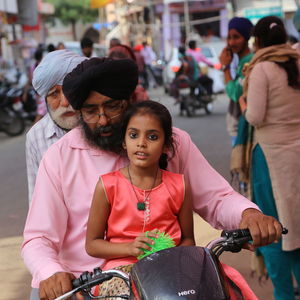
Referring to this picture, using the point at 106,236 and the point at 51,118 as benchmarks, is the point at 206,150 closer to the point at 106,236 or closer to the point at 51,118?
the point at 51,118

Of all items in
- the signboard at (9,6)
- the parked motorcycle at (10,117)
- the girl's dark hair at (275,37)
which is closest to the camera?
the girl's dark hair at (275,37)

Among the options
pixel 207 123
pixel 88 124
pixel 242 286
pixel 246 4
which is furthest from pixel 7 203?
pixel 246 4

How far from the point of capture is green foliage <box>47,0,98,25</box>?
64.1 meters

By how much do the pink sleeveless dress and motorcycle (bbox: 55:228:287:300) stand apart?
47cm

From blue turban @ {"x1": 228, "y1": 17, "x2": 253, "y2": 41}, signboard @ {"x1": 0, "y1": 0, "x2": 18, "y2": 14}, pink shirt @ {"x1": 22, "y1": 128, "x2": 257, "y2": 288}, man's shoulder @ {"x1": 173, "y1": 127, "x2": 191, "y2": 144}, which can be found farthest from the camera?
signboard @ {"x1": 0, "y1": 0, "x2": 18, "y2": 14}

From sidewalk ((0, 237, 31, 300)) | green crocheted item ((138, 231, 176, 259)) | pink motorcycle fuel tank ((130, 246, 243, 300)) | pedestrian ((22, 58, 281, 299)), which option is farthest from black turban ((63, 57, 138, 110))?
sidewalk ((0, 237, 31, 300))

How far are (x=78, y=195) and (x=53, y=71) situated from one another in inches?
42.0

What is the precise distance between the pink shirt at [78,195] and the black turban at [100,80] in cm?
18

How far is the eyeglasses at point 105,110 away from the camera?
286cm

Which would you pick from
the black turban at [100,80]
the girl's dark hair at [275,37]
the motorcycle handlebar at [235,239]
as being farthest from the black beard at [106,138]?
the girl's dark hair at [275,37]

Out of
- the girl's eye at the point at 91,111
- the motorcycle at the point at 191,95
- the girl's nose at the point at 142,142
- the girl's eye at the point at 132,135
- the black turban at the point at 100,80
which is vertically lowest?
the motorcycle at the point at 191,95

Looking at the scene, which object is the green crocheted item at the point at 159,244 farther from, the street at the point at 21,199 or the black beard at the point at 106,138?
the street at the point at 21,199

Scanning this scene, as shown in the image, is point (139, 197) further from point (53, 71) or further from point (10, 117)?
point (10, 117)

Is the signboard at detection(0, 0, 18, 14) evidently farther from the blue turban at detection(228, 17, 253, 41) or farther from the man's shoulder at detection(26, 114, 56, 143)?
the man's shoulder at detection(26, 114, 56, 143)
